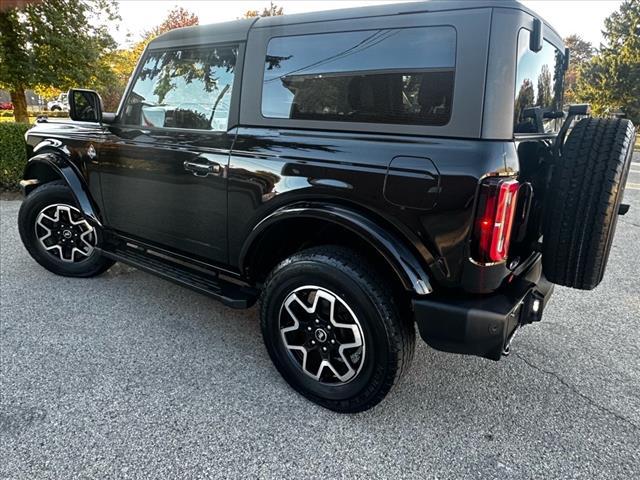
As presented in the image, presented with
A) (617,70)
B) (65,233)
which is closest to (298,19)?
(65,233)

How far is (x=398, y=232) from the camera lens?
76.6 inches

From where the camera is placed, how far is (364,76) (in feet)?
6.60

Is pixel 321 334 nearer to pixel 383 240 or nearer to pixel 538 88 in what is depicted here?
pixel 383 240

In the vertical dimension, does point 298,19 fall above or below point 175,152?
above

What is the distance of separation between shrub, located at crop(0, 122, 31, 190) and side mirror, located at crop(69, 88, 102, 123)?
14.0 feet

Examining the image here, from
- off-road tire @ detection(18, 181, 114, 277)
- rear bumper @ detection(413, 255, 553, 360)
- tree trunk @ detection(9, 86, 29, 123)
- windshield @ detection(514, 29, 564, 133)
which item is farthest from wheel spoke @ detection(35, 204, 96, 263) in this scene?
tree trunk @ detection(9, 86, 29, 123)

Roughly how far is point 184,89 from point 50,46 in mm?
8731

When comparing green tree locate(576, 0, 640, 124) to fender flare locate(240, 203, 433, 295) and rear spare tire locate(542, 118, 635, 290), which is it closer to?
rear spare tire locate(542, 118, 635, 290)

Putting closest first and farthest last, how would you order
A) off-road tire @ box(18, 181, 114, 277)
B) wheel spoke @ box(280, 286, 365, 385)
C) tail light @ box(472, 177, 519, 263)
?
tail light @ box(472, 177, 519, 263), wheel spoke @ box(280, 286, 365, 385), off-road tire @ box(18, 181, 114, 277)

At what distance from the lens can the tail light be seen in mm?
1690

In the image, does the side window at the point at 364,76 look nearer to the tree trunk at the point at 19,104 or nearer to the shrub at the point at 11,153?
the shrub at the point at 11,153

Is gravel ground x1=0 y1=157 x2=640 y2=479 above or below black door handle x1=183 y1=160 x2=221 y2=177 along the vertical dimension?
below

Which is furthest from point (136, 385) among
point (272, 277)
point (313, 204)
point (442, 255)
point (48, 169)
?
point (48, 169)

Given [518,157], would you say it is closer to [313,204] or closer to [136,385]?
[313,204]
